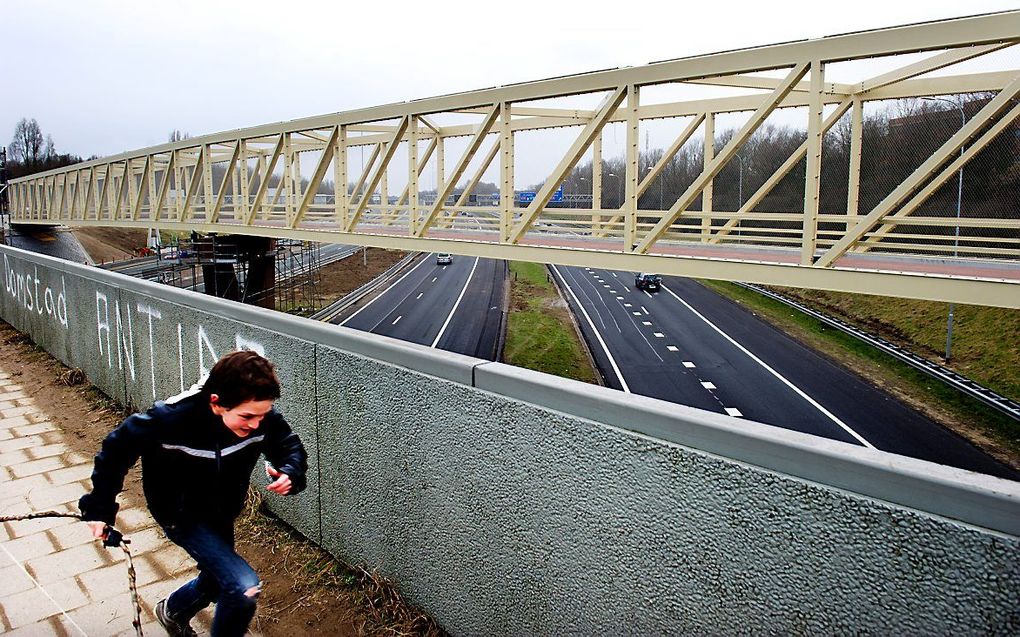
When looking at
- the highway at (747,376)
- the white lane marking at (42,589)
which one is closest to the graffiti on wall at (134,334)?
the white lane marking at (42,589)

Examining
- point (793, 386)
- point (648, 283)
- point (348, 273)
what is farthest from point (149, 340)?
point (348, 273)

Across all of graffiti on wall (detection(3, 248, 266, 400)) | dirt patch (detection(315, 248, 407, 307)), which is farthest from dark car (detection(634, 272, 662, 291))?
graffiti on wall (detection(3, 248, 266, 400))

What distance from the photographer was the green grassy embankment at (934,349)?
1884 cm

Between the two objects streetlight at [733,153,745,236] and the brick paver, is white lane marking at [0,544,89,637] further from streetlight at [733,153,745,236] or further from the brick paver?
streetlight at [733,153,745,236]

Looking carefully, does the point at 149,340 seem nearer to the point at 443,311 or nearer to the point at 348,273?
the point at 443,311

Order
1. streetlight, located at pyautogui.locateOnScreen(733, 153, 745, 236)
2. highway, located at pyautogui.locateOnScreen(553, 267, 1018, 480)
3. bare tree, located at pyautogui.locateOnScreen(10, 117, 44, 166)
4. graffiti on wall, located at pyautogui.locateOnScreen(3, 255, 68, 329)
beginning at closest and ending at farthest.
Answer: graffiti on wall, located at pyautogui.locateOnScreen(3, 255, 68, 329) < streetlight, located at pyautogui.locateOnScreen(733, 153, 745, 236) < highway, located at pyautogui.locateOnScreen(553, 267, 1018, 480) < bare tree, located at pyautogui.locateOnScreen(10, 117, 44, 166)

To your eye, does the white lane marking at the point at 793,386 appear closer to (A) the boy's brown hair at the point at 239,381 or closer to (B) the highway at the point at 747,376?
(B) the highway at the point at 747,376

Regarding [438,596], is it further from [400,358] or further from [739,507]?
→ [739,507]

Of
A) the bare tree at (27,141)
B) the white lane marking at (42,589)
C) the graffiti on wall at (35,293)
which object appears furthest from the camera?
the bare tree at (27,141)

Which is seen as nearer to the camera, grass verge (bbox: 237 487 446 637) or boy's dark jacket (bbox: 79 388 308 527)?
boy's dark jacket (bbox: 79 388 308 527)

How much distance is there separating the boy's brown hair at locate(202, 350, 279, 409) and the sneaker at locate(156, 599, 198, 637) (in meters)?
1.25

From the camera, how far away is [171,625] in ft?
10.9

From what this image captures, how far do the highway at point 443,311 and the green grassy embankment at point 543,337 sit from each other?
83cm

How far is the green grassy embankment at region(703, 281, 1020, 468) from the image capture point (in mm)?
18844
